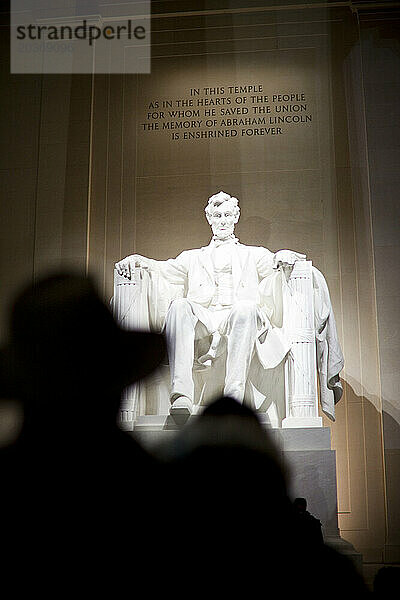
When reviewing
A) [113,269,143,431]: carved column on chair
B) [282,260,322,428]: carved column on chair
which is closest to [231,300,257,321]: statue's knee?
[282,260,322,428]: carved column on chair

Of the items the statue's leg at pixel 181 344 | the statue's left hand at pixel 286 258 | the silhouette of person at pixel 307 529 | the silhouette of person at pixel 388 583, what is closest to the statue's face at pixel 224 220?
the statue's left hand at pixel 286 258

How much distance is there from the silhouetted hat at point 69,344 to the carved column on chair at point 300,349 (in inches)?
24.9

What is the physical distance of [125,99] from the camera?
18.9 feet

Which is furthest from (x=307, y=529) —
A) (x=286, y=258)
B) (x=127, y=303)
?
(x=127, y=303)

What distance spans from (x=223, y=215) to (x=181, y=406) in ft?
3.97

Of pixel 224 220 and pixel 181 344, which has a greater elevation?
pixel 224 220

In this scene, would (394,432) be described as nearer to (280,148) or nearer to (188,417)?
(188,417)

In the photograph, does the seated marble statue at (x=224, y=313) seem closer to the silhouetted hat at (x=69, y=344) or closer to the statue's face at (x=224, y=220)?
the statue's face at (x=224, y=220)

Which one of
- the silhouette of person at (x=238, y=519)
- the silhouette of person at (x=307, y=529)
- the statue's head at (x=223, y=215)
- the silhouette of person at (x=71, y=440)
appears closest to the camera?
the silhouette of person at (x=307, y=529)

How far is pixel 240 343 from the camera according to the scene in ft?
13.4

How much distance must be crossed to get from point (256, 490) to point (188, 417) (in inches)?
17.7

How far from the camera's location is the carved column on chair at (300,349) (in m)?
4.04

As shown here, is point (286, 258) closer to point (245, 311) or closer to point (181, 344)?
point (245, 311)

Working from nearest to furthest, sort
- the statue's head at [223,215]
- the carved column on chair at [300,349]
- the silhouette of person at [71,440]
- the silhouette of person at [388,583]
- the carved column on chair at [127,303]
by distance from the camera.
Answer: the silhouette of person at [388,583]
the silhouette of person at [71,440]
the carved column on chair at [300,349]
the carved column on chair at [127,303]
the statue's head at [223,215]
